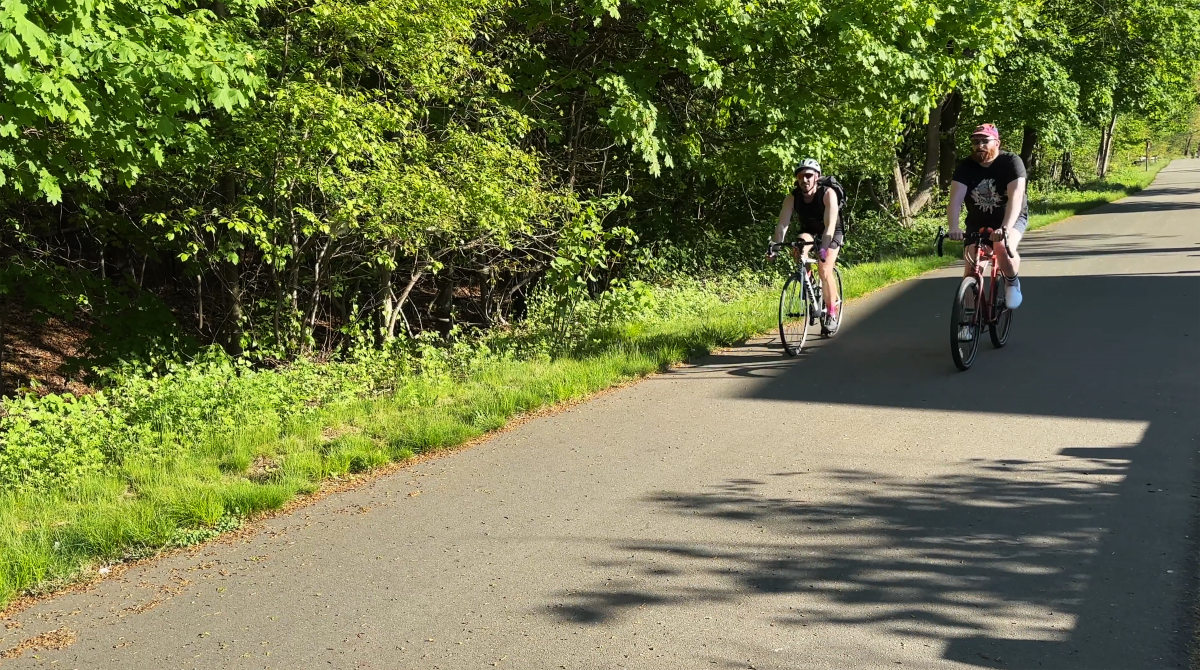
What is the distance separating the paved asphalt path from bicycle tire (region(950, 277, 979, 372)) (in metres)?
0.44

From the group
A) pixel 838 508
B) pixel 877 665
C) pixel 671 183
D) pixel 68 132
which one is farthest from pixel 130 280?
pixel 877 665

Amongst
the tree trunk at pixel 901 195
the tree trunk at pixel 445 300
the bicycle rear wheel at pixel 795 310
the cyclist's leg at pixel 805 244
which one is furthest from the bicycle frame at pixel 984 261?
the tree trunk at pixel 901 195

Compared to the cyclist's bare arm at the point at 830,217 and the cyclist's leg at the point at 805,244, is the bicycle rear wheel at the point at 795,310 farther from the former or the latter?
the cyclist's bare arm at the point at 830,217

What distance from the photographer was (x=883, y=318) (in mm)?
10977

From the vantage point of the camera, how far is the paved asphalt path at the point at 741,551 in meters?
3.63

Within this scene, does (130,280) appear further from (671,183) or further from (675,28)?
(671,183)

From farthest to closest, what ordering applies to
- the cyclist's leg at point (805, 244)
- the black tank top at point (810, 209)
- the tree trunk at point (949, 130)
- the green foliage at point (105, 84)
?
the tree trunk at point (949, 130), the black tank top at point (810, 209), the cyclist's leg at point (805, 244), the green foliage at point (105, 84)

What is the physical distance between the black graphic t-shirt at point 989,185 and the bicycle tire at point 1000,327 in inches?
23.7

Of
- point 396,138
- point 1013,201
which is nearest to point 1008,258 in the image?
point 1013,201

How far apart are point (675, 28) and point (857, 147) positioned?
6.52 meters

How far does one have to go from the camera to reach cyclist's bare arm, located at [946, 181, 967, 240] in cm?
834

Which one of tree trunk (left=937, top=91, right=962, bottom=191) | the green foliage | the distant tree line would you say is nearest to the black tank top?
the distant tree line

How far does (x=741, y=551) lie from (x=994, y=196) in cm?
531

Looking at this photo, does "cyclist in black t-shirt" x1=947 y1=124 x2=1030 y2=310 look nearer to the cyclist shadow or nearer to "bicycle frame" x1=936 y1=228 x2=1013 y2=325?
"bicycle frame" x1=936 y1=228 x2=1013 y2=325
